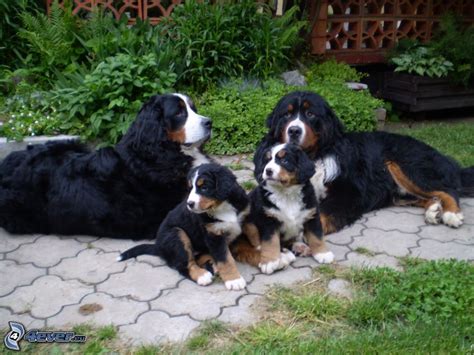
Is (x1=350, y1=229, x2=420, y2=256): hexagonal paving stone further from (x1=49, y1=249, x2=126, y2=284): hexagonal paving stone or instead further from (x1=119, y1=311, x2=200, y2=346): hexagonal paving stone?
(x1=49, y1=249, x2=126, y2=284): hexagonal paving stone

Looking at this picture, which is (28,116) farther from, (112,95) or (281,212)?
(281,212)

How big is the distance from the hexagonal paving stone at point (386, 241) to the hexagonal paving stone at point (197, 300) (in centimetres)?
116

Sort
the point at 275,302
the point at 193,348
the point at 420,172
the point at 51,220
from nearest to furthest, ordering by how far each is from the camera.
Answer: the point at 193,348 → the point at 275,302 → the point at 51,220 → the point at 420,172

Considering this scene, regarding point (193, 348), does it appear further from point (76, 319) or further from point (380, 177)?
point (380, 177)

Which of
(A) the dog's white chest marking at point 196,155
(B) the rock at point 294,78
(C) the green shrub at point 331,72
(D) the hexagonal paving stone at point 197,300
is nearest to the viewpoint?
(D) the hexagonal paving stone at point 197,300

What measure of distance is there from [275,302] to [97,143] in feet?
11.5

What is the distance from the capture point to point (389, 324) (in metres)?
2.77

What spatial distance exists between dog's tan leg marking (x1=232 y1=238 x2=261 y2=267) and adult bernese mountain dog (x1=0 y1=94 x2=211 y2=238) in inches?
27.3

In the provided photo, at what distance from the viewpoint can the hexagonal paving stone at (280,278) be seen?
326 centimetres

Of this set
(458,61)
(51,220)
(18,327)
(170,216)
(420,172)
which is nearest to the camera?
(18,327)

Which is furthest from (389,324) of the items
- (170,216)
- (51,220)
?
(51,220)

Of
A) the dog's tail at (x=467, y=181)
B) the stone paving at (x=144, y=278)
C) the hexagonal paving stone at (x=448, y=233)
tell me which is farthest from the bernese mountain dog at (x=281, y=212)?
the dog's tail at (x=467, y=181)

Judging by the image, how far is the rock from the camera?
7.23 m

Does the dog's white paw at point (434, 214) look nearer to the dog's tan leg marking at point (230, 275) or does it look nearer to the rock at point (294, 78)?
the dog's tan leg marking at point (230, 275)
